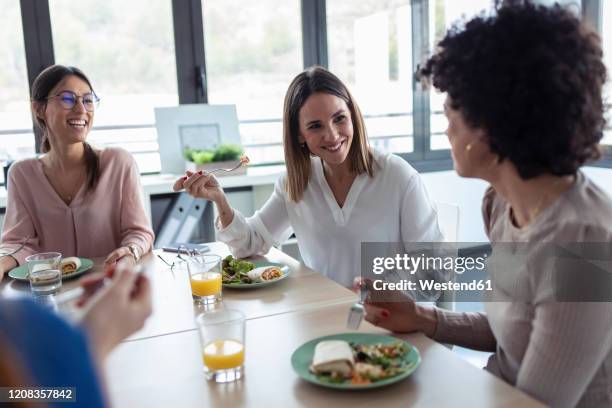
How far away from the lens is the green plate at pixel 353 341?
983 mm

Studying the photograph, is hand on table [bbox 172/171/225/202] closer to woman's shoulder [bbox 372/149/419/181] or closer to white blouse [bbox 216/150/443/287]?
white blouse [bbox 216/150/443/287]

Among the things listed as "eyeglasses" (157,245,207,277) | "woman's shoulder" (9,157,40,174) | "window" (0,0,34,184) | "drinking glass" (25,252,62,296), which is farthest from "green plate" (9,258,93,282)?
"window" (0,0,34,184)

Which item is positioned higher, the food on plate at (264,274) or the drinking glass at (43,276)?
the drinking glass at (43,276)

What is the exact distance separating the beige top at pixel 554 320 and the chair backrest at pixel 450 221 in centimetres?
106

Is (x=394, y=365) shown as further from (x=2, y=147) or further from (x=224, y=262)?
(x=2, y=147)

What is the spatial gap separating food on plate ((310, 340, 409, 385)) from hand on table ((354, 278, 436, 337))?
12cm

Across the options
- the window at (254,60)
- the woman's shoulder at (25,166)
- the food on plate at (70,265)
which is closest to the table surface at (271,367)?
the food on plate at (70,265)

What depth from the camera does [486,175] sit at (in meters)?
1.16

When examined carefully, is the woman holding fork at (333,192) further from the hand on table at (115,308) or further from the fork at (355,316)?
the hand on table at (115,308)

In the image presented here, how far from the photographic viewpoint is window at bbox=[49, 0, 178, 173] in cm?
357

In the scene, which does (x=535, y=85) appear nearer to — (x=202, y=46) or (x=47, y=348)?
(x=47, y=348)

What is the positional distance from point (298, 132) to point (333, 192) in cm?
24

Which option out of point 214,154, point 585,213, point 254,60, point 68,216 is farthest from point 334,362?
point 254,60

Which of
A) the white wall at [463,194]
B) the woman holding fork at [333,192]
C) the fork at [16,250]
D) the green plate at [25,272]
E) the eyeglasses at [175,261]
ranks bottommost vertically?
the white wall at [463,194]
